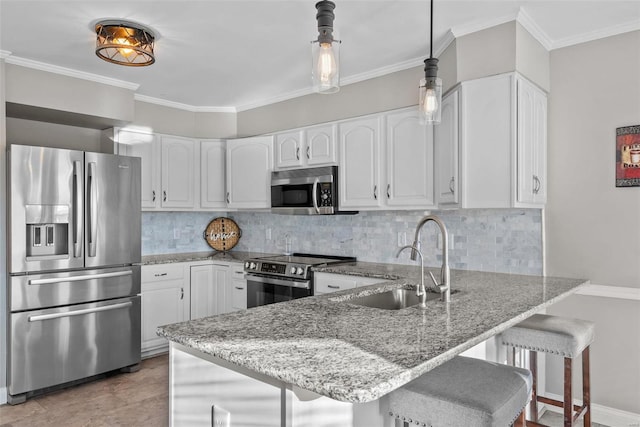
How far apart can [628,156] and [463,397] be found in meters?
2.19

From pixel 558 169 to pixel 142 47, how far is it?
294 cm

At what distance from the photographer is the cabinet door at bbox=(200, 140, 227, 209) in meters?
4.77

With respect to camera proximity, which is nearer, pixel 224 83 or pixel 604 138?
pixel 604 138

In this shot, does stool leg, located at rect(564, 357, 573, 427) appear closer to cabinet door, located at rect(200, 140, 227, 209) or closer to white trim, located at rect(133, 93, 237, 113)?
cabinet door, located at rect(200, 140, 227, 209)

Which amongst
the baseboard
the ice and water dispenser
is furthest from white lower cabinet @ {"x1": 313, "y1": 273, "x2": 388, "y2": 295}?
the ice and water dispenser

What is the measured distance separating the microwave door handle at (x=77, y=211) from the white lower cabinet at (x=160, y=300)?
74cm

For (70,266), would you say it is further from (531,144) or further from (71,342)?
(531,144)

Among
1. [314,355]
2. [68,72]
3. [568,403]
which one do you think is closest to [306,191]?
[68,72]

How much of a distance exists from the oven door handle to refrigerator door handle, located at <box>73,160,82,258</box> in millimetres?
1444

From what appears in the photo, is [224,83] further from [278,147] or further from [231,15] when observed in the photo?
[231,15]

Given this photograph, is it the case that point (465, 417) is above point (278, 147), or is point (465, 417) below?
below

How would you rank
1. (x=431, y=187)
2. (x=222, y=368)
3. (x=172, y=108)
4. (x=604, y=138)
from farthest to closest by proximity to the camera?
1. (x=172, y=108)
2. (x=431, y=187)
3. (x=604, y=138)
4. (x=222, y=368)

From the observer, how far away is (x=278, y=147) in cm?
434

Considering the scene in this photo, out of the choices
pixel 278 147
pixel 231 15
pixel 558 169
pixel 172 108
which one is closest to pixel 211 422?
pixel 231 15
